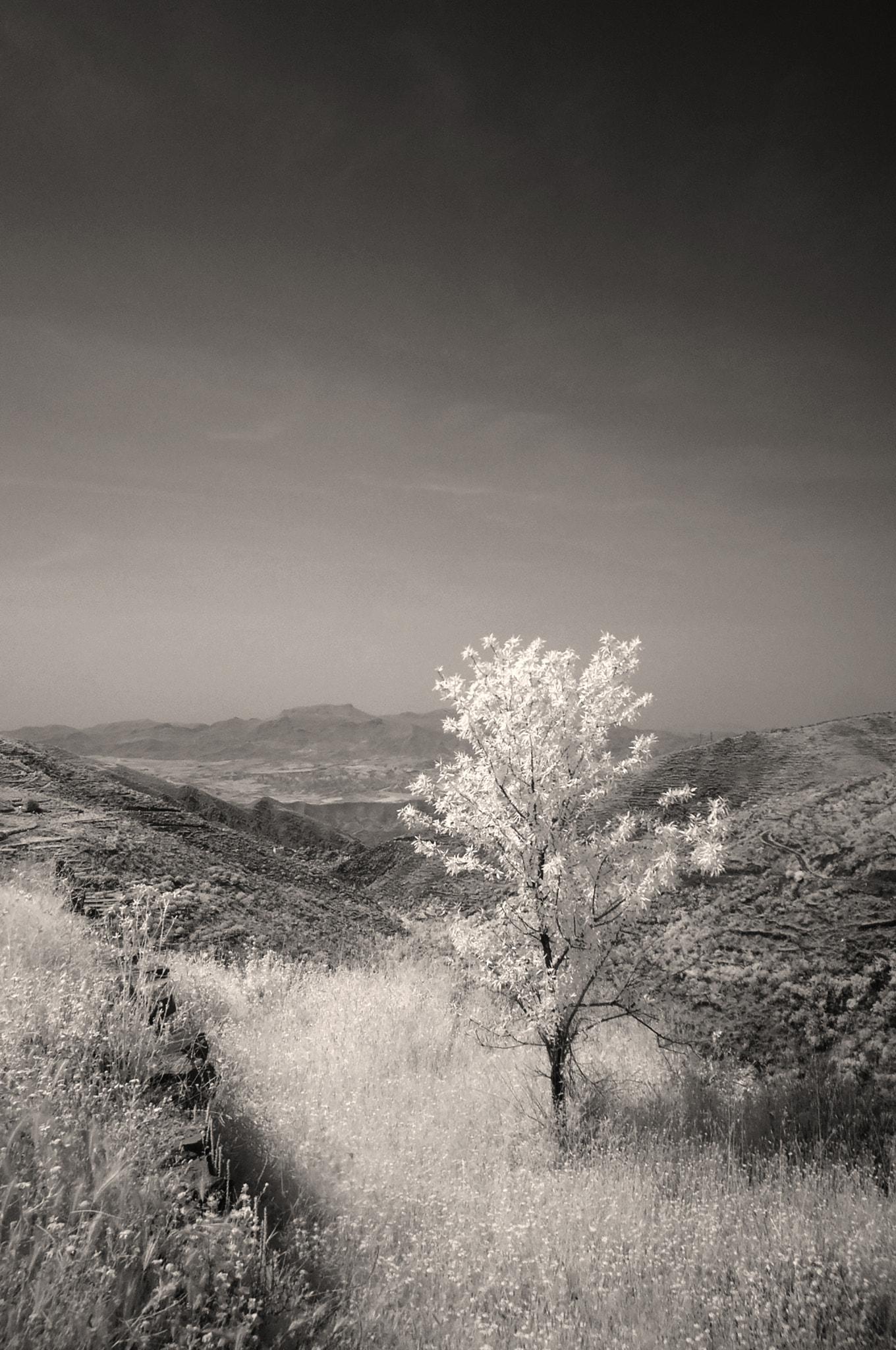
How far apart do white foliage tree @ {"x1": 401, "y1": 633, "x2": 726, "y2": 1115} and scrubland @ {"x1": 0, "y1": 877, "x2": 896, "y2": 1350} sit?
4.34 feet

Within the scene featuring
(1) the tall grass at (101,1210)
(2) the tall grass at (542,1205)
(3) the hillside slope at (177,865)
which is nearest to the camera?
(1) the tall grass at (101,1210)

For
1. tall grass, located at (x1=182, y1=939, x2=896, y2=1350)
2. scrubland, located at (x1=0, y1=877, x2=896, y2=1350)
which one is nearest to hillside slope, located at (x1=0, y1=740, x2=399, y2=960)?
tall grass, located at (x1=182, y1=939, x2=896, y2=1350)

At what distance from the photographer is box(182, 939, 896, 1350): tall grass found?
3932 millimetres

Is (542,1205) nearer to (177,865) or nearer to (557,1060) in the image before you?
(557,1060)

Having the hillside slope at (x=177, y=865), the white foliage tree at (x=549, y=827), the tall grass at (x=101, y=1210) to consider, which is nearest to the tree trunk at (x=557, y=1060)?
the white foliage tree at (x=549, y=827)

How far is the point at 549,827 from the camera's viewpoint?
7.07 metres

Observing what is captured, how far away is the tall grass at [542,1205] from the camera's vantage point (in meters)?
3.93

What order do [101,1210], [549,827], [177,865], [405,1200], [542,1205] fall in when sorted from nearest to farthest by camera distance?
[101,1210], [405,1200], [542,1205], [549,827], [177,865]

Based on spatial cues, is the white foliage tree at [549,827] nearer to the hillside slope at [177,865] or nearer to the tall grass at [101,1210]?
the tall grass at [101,1210]

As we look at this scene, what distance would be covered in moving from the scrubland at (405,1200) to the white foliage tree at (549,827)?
4.34ft

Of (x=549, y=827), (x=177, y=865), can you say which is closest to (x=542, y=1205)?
(x=549, y=827)

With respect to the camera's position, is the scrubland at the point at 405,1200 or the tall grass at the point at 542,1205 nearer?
the scrubland at the point at 405,1200

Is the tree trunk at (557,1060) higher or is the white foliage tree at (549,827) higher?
the white foliage tree at (549,827)

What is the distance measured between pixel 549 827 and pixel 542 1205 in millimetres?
3341
